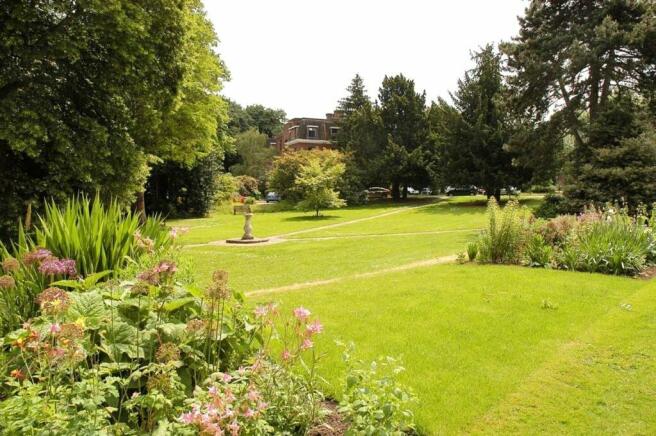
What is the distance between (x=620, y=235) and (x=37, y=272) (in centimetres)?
1085

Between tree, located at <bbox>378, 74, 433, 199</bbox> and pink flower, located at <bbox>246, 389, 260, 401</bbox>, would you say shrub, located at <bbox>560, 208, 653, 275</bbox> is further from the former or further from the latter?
tree, located at <bbox>378, 74, 433, 199</bbox>

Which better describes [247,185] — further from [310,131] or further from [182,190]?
[310,131]

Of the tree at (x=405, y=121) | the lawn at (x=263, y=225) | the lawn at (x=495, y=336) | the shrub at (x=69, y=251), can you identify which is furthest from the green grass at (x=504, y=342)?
the tree at (x=405, y=121)

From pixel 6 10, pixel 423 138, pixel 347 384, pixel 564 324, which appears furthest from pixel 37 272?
pixel 423 138

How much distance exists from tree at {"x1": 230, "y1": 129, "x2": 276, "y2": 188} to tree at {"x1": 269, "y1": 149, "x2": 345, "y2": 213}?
12474 millimetres

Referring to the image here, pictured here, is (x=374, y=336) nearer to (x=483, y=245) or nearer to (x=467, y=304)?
(x=467, y=304)

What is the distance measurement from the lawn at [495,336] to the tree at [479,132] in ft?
70.9

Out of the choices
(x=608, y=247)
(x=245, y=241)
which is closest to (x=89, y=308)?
(x=608, y=247)

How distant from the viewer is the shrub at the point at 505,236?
33.0ft

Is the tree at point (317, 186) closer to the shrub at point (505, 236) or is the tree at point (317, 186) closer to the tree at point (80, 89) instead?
A: the tree at point (80, 89)

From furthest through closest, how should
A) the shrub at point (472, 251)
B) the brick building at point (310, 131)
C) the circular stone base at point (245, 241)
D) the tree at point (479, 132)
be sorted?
the brick building at point (310, 131) → the tree at point (479, 132) → the circular stone base at point (245, 241) → the shrub at point (472, 251)

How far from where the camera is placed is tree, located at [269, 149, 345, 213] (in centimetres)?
3044

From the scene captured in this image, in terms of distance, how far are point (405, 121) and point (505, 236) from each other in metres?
31.2

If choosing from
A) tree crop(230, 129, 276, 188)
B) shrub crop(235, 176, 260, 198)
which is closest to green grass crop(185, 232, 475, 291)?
shrub crop(235, 176, 260, 198)
